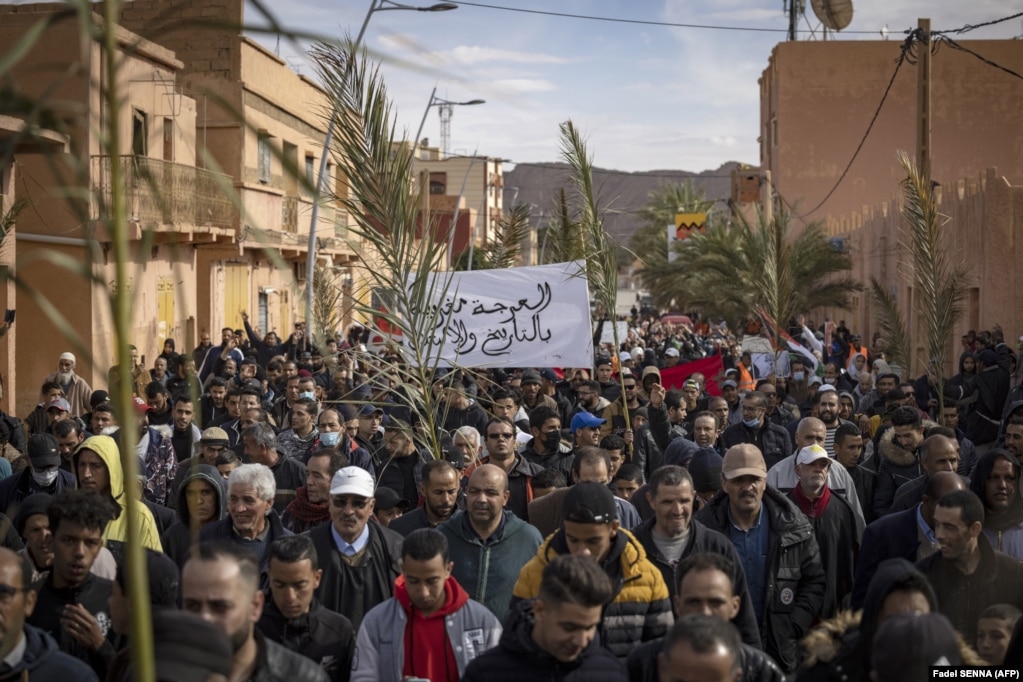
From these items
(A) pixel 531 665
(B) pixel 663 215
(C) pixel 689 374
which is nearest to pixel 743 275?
(C) pixel 689 374

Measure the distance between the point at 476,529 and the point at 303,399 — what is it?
16.2ft

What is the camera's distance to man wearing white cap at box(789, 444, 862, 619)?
664 centimetres

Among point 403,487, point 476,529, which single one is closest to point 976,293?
point 403,487

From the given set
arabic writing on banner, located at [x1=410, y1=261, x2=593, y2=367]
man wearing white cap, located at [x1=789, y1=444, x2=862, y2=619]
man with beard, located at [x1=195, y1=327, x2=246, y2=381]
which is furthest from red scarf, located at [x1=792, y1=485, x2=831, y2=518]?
man with beard, located at [x1=195, y1=327, x2=246, y2=381]

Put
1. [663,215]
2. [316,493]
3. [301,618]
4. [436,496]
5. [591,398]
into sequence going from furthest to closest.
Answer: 1. [663,215]
2. [591,398]
3. [316,493]
4. [436,496]
5. [301,618]

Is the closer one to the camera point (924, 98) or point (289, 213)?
point (924, 98)

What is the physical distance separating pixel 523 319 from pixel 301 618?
23.8 ft

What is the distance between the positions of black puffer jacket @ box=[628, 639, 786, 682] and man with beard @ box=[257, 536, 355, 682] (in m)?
1.21

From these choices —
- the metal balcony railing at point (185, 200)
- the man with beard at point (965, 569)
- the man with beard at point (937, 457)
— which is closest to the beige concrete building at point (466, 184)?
the metal balcony railing at point (185, 200)

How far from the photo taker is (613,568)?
5113mm

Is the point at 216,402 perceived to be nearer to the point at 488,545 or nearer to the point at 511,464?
the point at 511,464

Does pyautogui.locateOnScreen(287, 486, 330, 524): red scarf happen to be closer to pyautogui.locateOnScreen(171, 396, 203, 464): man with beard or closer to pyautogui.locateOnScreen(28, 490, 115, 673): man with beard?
pyautogui.locateOnScreen(28, 490, 115, 673): man with beard

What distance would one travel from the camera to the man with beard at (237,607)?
3.66 m

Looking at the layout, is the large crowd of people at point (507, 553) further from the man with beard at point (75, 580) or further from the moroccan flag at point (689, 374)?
the moroccan flag at point (689, 374)
